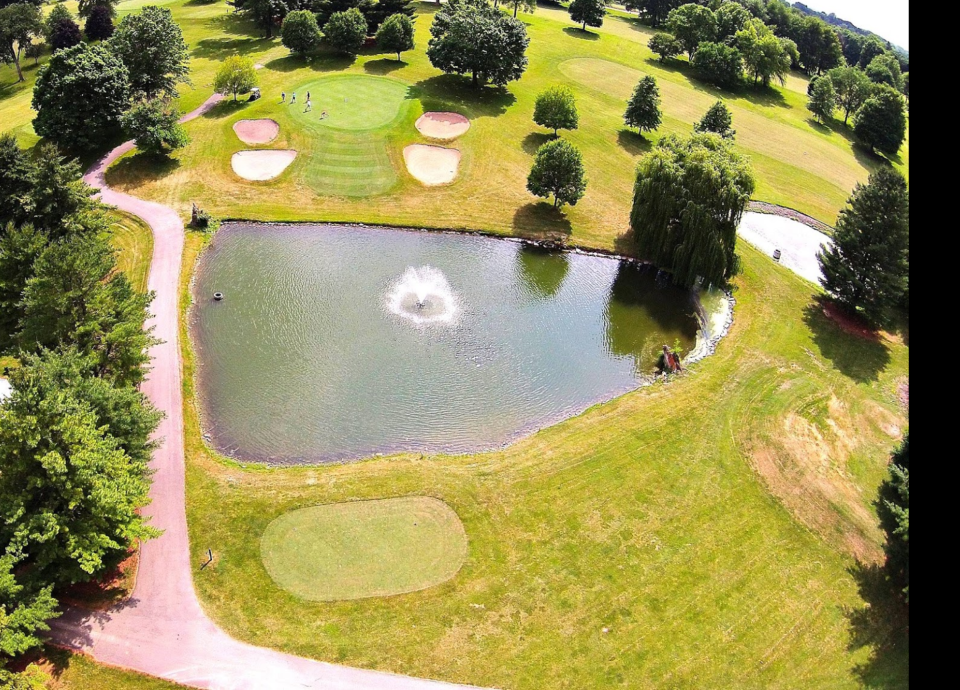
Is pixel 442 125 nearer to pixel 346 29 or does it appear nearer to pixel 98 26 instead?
pixel 346 29

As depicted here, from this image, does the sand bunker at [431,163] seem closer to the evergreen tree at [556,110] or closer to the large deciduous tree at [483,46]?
the evergreen tree at [556,110]

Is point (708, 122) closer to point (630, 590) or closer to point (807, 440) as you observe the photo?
Answer: point (807, 440)

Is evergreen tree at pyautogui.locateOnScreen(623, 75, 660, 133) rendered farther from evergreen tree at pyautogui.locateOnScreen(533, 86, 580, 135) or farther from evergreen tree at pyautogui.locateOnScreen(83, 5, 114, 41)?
evergreen tree at pyautogui.locateOnScreen(83, 5, 114, 41)

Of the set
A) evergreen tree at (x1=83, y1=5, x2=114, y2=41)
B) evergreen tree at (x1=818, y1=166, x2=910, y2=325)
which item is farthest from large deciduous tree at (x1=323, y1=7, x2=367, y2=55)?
evergreen tree at (x1=818, y1=166, x2=910, y2=325)

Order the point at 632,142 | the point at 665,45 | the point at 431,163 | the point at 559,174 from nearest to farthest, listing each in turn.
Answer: the point at 559,174 < the point at 431,163 < the point at 632,142 < the point at 665,45

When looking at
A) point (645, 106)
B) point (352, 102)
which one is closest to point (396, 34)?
point (352, 102)

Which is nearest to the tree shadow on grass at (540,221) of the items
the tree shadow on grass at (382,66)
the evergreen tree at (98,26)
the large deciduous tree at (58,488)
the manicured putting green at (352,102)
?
the manicured putting green at (352,102)
